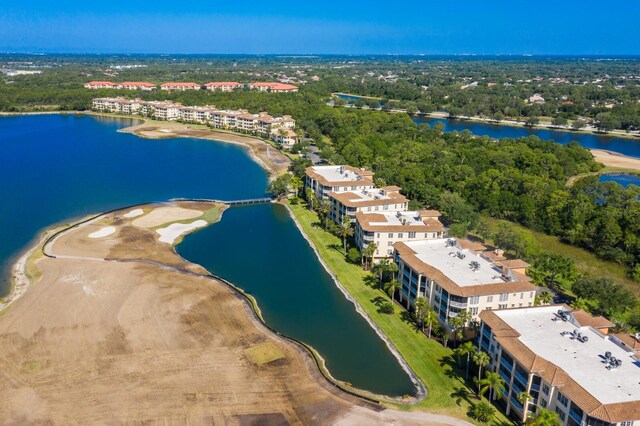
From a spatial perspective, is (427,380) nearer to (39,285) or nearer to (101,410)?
(101,410)

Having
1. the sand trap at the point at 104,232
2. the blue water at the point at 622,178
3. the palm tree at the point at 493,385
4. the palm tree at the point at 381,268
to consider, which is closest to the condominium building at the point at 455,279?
the palm tree at the point at 381,268

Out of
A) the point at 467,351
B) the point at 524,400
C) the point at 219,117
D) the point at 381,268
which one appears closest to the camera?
the point at 524,400

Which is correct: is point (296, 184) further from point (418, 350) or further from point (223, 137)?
point (223, 137)

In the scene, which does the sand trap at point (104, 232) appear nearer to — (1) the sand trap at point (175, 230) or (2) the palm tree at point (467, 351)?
(1) the sand trap at point (175, 230)

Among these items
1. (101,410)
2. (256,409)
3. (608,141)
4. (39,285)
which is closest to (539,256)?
(256,409)

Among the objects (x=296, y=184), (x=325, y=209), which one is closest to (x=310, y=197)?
(x=296, y=184)

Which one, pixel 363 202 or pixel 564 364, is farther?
pixel 363 202

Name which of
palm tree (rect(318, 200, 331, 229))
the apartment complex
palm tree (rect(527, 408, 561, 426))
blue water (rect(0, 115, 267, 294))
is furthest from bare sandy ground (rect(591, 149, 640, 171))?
palm tree (rect(527, 408, 561, 426))
